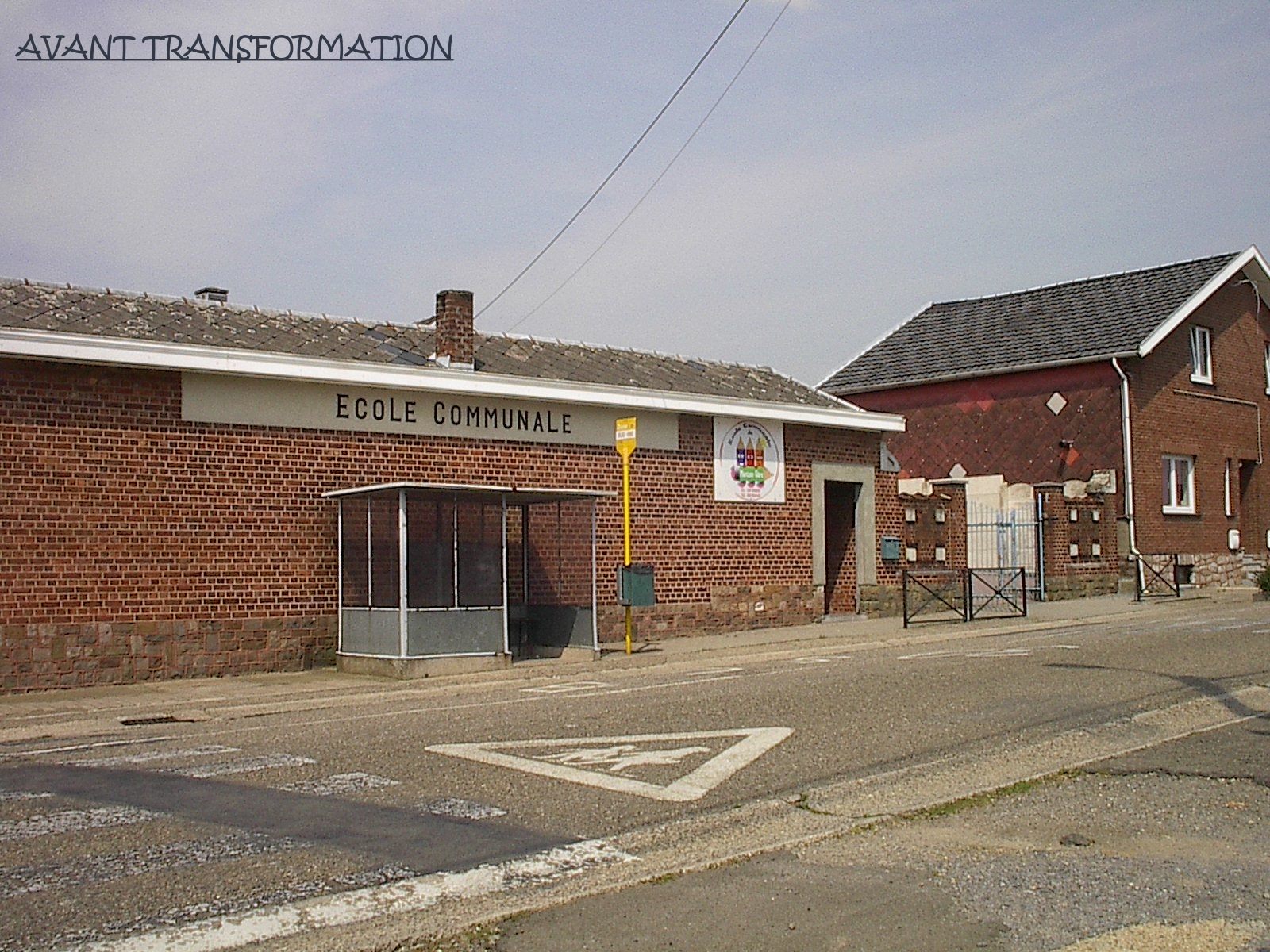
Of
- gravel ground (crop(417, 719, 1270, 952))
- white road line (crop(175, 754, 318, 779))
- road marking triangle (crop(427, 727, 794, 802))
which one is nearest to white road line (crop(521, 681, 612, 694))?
road marking triangle (crop(427, 727, 794, 802))

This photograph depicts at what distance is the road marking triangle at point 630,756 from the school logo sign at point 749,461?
A: 1172 centimetres

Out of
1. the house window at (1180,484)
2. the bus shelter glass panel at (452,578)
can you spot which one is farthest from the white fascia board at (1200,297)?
the bus shelter glass panel at (452,578)

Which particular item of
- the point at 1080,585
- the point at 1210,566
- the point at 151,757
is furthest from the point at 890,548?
the point at 151,757

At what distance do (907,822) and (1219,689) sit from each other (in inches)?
242

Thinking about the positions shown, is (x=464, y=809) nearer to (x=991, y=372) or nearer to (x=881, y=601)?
(x=881, y=601)

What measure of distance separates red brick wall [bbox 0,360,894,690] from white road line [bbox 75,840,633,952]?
1070 cm

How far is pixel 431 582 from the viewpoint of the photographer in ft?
54.6

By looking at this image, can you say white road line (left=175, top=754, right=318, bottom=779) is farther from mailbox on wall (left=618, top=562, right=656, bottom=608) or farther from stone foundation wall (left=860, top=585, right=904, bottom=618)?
stone foundation wall (left=860, top=585, right=904, bottom=618)

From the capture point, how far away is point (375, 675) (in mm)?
16469

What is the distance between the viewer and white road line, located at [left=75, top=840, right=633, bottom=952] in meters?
5.32

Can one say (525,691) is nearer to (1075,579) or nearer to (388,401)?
(388,401)

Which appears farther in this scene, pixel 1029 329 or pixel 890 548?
pixel 1029 329

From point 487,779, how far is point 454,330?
1168cm

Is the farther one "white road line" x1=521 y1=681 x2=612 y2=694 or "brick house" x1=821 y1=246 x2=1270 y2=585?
"brick house" x1=821 y1=246 x2=1270 y2=585
